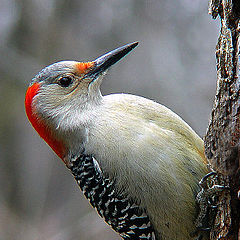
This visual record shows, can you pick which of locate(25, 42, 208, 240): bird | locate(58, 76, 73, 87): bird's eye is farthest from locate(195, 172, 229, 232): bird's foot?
locate(58, 76, 73, 87): bird's eye

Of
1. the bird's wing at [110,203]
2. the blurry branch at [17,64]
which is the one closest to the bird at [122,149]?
the bird's wing at [110,203]

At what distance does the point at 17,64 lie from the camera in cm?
812

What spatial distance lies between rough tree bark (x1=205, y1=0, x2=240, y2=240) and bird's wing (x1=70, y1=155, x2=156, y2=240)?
2.29 feet

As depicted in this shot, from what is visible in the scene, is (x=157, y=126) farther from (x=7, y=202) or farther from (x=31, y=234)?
(x=7, y=202)

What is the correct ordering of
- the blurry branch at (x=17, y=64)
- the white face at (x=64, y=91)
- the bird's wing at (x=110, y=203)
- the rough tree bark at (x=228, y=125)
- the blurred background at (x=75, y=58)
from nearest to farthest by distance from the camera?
the rough tree bark at (x=228, y=125) < the bird's wing at (x=110, y=203) < the white face at (x=64, y=91) < the blurred background at (x=75, y=58) < the blurry branch at (x=17, y=64)

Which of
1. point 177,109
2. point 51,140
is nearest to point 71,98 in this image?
point 51,140

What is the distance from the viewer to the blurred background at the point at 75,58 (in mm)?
6684

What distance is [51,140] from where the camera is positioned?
373 centimetres

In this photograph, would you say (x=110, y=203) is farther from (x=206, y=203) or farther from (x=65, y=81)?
(x=65, y=81)

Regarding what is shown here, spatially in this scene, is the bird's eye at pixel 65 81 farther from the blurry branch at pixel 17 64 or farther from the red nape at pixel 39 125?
the blurry branch at pixel 17 64

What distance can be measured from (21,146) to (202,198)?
634 cm

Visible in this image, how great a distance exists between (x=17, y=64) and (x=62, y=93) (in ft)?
15.4

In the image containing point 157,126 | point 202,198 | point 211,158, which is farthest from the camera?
point 157,126

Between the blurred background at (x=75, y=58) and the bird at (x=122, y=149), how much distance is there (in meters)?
3.17
